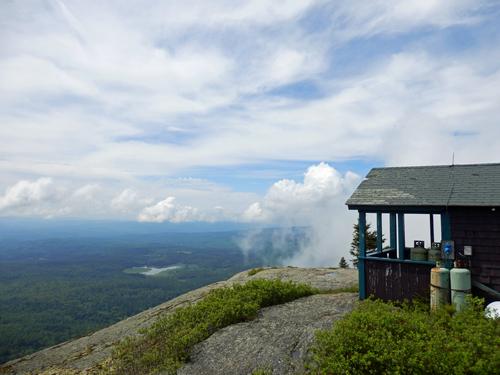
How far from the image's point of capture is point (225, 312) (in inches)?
557

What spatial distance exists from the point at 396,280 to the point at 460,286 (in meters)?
2.53

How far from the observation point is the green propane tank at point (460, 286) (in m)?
12.4

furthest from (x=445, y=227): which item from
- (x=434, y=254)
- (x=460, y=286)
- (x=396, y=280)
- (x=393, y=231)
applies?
(x=393, y=231)

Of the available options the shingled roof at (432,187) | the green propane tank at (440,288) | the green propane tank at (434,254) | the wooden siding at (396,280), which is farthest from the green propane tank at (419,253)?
the shingled roof at (432,187)

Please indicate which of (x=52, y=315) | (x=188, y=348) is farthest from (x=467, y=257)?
(x=52, y=315)

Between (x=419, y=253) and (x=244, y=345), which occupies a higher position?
(x=419, y=253)

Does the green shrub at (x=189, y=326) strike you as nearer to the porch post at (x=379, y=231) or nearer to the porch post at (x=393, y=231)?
the porch post at (x=379, y=231)

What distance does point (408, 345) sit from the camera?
359 inches

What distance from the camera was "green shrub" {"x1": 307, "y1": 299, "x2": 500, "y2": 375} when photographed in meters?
8.41

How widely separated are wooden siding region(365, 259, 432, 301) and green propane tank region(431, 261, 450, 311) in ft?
3.02

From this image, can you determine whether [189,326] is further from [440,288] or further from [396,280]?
[440,288]

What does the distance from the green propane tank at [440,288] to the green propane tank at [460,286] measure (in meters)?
0.22

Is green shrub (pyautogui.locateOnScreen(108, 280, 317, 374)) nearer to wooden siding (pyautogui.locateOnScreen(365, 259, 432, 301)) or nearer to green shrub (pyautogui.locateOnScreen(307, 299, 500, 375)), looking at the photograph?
wooden siding (pyautogui.locateOnScreen(365, 259, 432, 301))

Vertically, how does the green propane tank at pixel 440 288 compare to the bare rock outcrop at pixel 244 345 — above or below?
above
